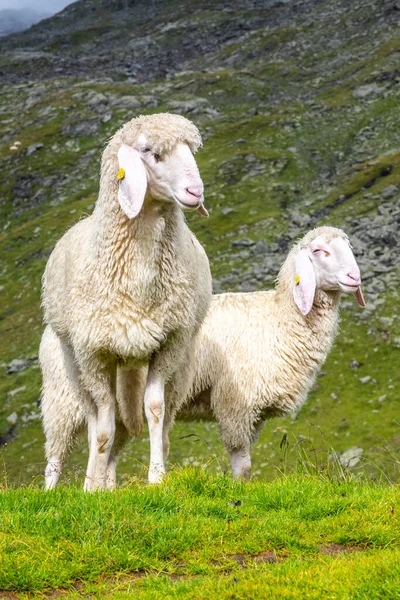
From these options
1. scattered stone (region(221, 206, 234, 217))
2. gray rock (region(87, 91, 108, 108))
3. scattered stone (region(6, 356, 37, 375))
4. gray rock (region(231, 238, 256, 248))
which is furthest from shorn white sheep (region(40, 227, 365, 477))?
gray rock (region(87, 91, 108, 108))

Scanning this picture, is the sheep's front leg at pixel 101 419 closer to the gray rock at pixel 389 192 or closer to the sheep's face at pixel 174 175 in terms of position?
the sheep's face at pixel 174 175

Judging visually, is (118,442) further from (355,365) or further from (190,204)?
(355,365)

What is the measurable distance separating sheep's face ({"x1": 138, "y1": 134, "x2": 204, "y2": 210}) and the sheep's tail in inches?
84.7

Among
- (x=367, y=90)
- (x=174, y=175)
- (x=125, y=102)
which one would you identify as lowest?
(x=367, y=90)

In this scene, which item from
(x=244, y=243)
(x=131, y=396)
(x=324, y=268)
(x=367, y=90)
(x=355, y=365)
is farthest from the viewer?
(x=367, y=90)

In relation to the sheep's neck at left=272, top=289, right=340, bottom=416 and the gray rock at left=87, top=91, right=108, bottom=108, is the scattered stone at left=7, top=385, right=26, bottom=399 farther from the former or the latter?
the gray rock at left=87, top=91, right=108, bottom=108

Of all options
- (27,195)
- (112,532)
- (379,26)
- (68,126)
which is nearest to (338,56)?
(379,26)

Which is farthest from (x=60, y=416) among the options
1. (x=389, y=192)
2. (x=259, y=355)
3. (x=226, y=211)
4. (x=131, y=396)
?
(x=226, y=211)

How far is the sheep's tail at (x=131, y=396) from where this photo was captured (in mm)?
8422

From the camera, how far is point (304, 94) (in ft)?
280

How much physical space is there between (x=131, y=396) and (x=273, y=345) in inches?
140

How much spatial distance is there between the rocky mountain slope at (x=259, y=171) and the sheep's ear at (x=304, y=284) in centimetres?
206

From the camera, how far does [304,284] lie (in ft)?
37.3

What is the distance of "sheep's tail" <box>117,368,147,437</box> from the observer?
8422 millimetres
